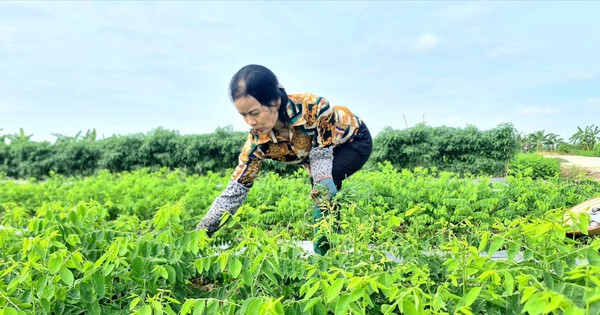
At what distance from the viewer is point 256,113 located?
2.46 metres

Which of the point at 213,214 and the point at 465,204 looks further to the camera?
the point at 465,204

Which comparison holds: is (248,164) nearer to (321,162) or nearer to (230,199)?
(230,199)

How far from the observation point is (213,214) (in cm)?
261

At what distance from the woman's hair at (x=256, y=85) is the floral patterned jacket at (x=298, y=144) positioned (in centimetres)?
19

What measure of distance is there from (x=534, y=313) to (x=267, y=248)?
757mm

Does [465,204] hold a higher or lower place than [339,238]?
lower

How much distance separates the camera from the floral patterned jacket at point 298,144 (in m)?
2.67

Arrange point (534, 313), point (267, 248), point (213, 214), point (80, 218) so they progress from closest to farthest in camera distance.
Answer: point (534, 313)
point (267, 248)
point (80, 218)
point (213, 214)

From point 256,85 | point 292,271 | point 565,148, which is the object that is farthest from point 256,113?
point 565,148

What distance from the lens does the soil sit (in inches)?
270

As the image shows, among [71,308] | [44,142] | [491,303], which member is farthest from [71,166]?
[491,303]

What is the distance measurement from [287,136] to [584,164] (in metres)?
6.47

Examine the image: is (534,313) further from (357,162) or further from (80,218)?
(357,162)

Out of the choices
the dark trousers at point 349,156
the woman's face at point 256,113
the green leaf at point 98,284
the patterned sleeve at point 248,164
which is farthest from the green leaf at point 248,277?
the dark trousers at point 349,156
